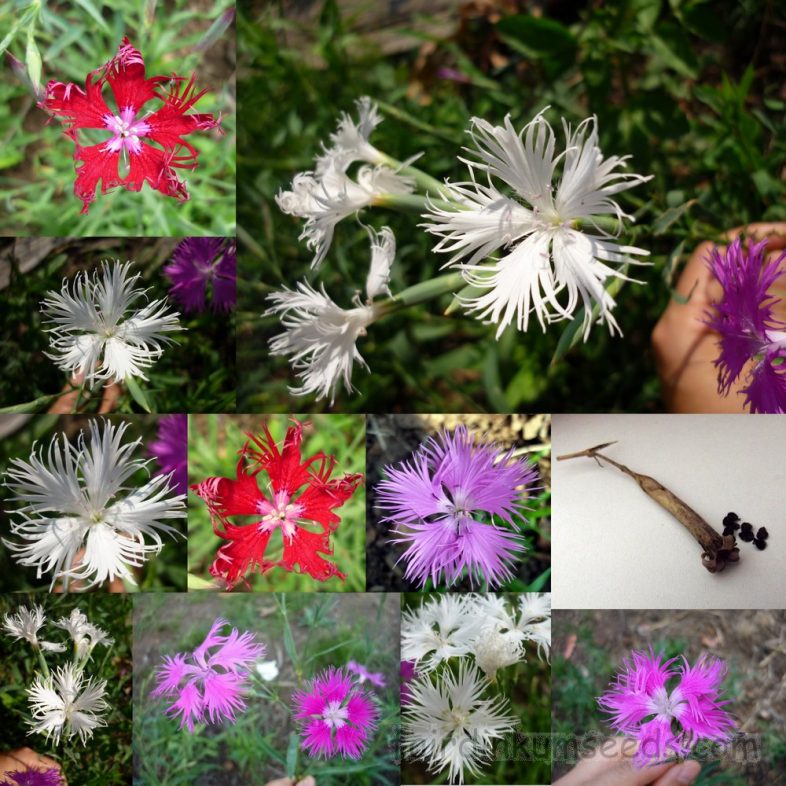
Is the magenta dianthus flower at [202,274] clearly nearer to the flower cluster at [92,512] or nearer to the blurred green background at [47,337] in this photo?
the blurred green background at [47,337]

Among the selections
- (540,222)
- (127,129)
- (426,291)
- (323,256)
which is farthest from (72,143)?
(540,222)

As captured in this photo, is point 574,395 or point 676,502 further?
point 574,395

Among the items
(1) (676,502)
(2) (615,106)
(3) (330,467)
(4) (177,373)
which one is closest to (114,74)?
(4) (177,373)

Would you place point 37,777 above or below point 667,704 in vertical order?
below

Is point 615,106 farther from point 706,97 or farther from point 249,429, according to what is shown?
point 249,429

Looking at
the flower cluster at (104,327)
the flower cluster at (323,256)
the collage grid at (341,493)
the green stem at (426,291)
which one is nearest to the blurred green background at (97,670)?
the collage grid at (341,493)

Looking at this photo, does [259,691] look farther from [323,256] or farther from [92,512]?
[323,256]
